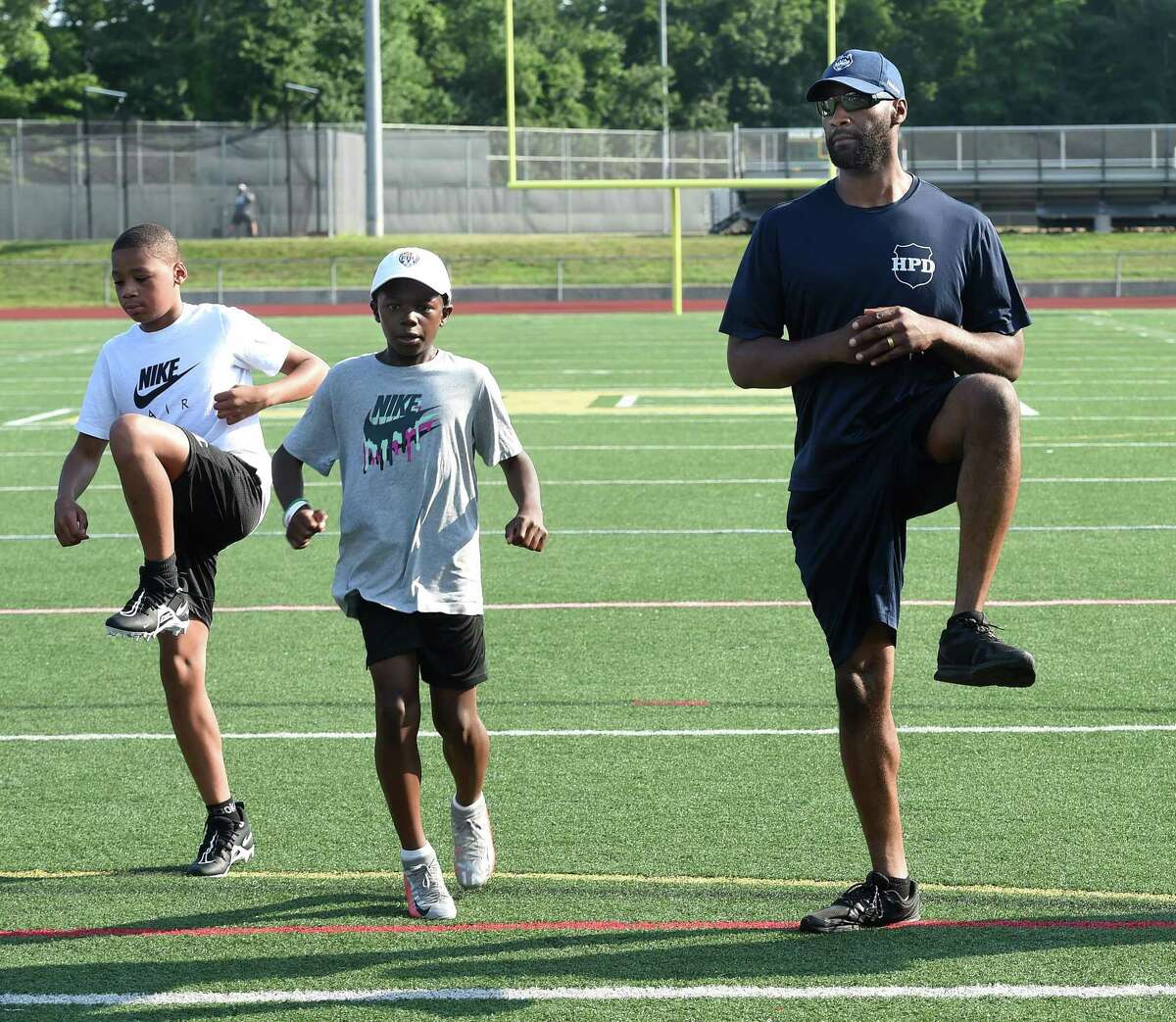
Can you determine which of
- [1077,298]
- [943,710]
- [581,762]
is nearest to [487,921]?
[581,762]

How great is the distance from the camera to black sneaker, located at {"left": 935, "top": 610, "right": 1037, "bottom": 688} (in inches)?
162

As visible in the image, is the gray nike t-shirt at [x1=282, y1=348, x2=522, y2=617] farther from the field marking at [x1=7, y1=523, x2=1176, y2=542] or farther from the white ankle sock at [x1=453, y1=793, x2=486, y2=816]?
the field marking at [x1=7, y1=523, x2=1176, y2=542]

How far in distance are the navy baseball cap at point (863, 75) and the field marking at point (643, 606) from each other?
4.62 m

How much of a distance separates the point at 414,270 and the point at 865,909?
6.01 feet

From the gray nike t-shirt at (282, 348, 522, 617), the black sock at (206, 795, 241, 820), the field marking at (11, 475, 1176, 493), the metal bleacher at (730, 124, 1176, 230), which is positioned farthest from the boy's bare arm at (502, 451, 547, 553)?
the metal bleacher at (730, 124, 1176, 230)

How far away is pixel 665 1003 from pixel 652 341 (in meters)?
23.1

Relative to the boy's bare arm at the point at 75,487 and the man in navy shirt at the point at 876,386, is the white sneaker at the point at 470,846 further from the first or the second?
the boy's bare arm at the point at 75,487

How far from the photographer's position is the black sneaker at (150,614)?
15.7 ft

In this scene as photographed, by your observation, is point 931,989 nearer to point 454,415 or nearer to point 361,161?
point 454,415

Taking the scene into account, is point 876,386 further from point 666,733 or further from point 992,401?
point 666,733

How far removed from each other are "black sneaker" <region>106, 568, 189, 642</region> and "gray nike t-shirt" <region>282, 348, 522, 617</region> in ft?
1.63

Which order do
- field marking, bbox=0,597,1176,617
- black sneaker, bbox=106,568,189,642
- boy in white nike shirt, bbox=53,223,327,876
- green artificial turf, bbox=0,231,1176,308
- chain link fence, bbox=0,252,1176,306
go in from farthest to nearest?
green artificial turf, bbox=0,231,1176,308, chain link fence, bbox=0,252,1176,306, field marking, bbox=0,597,1176,617, boy in white nike shirt, bbox=53,223,327,876, black sneaker, bbox=106,568,189,642

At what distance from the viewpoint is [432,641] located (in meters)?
4.69

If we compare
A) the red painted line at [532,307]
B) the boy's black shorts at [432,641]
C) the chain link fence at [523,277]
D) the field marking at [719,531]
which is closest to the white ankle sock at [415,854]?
the boy's black shorts at [432,641]
